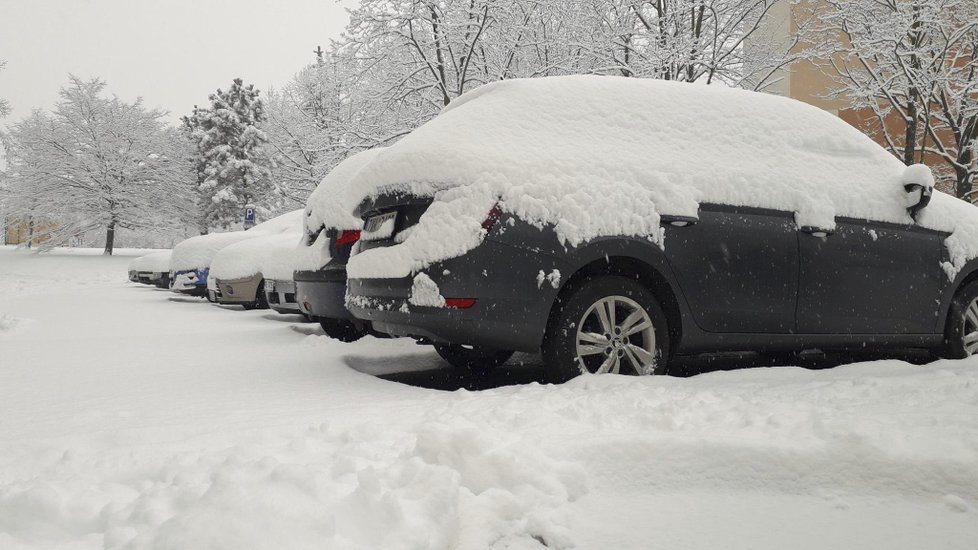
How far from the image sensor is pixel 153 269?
18.6m

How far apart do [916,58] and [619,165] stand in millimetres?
13612

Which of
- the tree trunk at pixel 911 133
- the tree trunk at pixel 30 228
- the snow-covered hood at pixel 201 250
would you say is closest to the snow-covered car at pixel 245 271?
the snow-covered hood at pixel 201 250

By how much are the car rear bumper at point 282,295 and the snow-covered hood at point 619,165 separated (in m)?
2.84

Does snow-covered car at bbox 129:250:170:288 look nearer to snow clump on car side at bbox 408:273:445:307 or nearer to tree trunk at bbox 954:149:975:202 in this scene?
snow clump on car side at bbox 408:273:445:307

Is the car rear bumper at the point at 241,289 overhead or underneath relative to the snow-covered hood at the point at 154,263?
underneath

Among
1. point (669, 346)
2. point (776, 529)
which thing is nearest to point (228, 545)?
point (776, 529)

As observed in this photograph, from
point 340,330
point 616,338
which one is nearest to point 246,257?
point 340,330

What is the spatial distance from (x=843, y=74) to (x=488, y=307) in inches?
602

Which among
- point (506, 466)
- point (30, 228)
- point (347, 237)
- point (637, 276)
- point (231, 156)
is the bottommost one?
point (506, 466)

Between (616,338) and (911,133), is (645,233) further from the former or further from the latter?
(911,133)

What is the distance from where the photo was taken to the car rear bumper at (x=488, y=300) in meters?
3.32

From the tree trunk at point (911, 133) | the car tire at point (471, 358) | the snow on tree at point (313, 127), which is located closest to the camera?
the car tire at point (471, 358)

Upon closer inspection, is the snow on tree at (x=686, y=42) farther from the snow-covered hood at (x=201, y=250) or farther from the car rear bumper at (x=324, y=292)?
the car rear bumper at (x=324, y=292)

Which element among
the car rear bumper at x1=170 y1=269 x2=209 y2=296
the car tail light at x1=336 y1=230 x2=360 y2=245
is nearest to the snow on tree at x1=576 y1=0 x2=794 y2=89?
the car rear bumper at x1=170 y1=269 x2=209 y2=296
